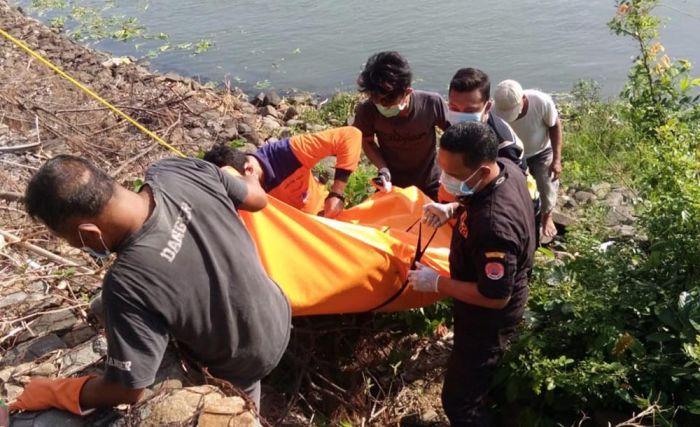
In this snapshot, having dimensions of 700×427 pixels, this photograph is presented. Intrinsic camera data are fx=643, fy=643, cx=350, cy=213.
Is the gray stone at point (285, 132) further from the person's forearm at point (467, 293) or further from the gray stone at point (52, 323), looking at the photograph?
the person's forearm at point (467, 293)

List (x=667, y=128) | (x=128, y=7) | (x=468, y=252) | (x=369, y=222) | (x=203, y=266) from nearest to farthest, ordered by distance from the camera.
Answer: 1. (x=203, y=266)
2. (x=468, y=252)
3. (x=667, y=128)
4. (x=369, y=222)
5. (x=128, y=7)

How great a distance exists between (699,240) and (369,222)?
165 centimetres

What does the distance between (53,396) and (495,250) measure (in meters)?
1.74

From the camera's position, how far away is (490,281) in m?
2.66

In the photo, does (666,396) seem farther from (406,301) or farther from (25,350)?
(25,350)

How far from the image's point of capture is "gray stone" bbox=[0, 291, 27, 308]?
367 centimetres

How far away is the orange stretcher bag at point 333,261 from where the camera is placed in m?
2.98

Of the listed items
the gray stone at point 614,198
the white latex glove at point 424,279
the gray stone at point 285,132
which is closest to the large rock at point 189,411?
the white latex glove at point 424,279

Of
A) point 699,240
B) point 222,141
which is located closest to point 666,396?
point 699,240

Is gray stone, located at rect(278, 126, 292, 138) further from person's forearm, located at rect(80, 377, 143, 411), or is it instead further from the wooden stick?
person's forearm, located at rect(80, 377, 143, 411)

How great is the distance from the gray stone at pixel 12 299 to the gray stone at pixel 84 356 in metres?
0.81

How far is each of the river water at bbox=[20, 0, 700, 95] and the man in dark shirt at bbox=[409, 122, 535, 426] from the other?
786 centimetres

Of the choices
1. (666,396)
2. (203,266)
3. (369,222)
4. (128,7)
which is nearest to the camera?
(203,266)

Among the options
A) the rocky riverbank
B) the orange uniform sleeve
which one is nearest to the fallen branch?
the rocky riverbank
